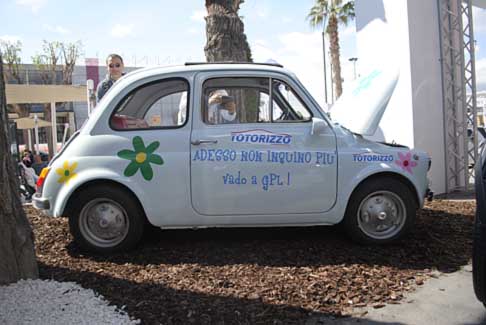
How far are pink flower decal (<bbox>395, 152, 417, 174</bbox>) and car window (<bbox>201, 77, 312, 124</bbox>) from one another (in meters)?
1.01

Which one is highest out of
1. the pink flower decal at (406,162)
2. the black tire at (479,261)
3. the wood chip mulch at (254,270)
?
the pink flower decal at (406,162)

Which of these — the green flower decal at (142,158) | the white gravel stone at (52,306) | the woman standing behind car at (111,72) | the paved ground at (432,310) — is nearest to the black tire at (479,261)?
the paved ground at (432,310)

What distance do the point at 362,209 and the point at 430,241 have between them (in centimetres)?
87

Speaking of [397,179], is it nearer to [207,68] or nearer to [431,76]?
[207,68]

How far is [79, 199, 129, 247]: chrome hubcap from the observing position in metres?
4.42

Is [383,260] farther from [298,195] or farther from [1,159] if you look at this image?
[1,159]

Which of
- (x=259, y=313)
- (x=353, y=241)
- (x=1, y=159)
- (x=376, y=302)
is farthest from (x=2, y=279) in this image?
(x=353, y=241)

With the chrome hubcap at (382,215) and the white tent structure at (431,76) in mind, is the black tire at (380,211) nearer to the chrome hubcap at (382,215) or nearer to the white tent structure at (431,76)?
the chrome hubcap at (382,215)

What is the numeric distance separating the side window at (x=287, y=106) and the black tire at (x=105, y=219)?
1.71 m

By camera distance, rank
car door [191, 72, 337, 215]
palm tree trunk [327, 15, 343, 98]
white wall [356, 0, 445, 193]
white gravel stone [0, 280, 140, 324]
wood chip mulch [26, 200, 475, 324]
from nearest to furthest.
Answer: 1. white gravel stone [0, 280, 140, 324]
2. wood chip mulch [26, 200, 475, 324]
3. car door [191, 72, 337, 215]
4. white wall [356, 0, 445, 193]
5. palm tree trunk [327, 15, 343, 98]

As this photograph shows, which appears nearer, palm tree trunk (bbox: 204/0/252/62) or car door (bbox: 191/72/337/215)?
car door (bbox: 191/72/337/215)

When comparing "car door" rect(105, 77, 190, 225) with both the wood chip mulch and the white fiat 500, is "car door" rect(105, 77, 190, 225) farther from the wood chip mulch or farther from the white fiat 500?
the wood chip mulch

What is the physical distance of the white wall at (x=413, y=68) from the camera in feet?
24.3

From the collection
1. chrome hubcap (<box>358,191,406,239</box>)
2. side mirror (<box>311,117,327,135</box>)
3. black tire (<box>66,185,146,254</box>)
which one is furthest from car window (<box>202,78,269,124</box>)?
chrome hubcap (<box>358,191,406,239</box>)
